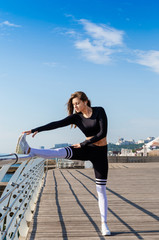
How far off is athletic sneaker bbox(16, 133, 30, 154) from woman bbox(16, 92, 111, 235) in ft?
1.32

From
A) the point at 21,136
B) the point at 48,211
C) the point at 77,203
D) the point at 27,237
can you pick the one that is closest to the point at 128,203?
the point at 77,203

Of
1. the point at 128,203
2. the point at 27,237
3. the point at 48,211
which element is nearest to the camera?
the point at 27,237

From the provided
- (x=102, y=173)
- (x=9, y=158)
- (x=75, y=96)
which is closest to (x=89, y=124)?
(x=75, y=96)

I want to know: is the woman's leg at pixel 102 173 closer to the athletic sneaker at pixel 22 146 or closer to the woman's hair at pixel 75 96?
the woman's hair at pixel 75 96

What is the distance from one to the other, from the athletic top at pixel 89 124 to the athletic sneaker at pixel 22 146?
0.57 meters

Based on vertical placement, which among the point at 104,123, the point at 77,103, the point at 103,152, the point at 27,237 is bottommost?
the point at 27,237

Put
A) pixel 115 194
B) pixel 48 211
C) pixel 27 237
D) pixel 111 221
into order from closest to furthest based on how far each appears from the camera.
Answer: pixel 27 237
pixel 111 221
pixel 48 211
pixel 115 194

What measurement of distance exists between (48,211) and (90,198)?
1984 mm

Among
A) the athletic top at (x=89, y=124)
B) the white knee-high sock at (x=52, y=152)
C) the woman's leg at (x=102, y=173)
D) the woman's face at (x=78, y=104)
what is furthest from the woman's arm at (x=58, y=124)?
the woman's leg at (x=102, y=173)

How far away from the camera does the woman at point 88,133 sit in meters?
4.13

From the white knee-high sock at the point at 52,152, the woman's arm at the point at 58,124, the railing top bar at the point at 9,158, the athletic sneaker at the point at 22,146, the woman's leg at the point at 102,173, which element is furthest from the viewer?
the woman's leg at the point at 102,173

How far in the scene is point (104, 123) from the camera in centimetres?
422

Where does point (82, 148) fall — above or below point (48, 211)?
above

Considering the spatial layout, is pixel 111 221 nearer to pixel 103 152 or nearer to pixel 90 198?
pixel 103 152
